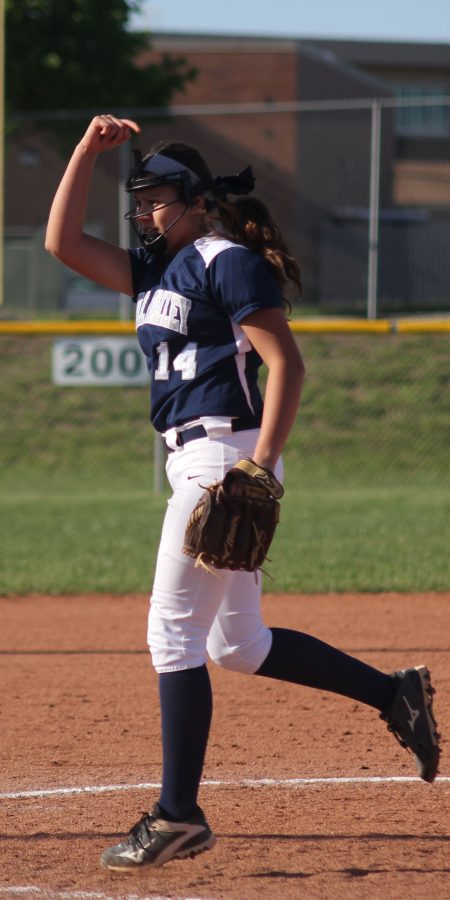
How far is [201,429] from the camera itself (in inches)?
126

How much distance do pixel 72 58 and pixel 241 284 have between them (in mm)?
20601

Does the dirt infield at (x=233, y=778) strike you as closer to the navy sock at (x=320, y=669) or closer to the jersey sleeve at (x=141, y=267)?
the navy sock at (x=320, y=669)

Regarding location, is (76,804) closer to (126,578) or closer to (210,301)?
(210,301)

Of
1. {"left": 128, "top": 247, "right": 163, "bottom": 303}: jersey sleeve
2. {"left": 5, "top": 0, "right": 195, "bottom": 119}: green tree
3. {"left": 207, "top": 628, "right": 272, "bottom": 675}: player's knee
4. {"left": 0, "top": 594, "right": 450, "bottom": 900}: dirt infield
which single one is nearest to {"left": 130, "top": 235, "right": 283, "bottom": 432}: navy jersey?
{"left": 128, "top": 247, "right": 163, "bottom": 303}: jersey sleeve

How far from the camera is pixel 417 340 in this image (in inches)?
663

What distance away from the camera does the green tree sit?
70.7ft

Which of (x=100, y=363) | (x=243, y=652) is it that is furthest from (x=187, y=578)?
(x=100, y=363)

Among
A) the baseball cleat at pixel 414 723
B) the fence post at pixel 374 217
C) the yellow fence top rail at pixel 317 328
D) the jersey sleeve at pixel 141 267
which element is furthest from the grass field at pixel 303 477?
the jersey sleeve at pixel 141 267

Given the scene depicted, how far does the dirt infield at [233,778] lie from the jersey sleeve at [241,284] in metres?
1.42

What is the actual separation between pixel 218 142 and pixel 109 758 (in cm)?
1866

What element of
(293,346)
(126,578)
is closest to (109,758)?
(293,346)

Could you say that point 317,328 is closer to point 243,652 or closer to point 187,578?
point 243,652

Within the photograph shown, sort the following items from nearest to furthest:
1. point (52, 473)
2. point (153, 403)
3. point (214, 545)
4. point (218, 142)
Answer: point (214, 545) < point (153, 403) < point (52, 473) < point (218, 142)

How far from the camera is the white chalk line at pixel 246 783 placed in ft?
12.7
